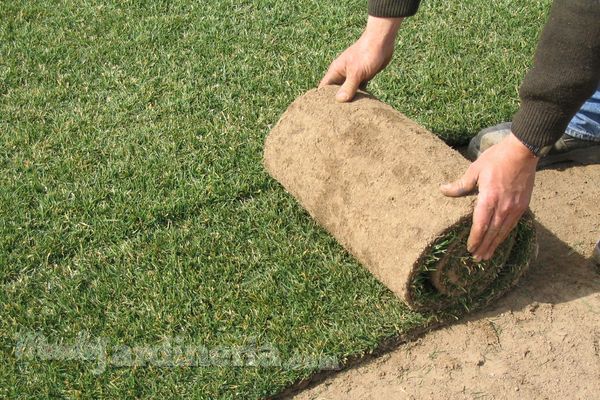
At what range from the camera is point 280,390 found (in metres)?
3.01

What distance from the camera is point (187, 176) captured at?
3.94 m

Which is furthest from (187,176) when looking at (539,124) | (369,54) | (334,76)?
(539,124)

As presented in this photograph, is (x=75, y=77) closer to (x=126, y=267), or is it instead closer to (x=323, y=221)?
(x=126, y=267)

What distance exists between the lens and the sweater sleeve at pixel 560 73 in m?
2.59

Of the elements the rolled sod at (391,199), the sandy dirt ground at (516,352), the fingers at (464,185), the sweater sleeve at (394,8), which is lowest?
the sandy dirt ground at (516,352)

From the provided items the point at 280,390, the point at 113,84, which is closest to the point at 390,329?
the point at 280,390

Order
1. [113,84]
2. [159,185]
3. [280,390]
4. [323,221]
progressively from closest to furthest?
[280,390]
[323,221]
[159,185]
[113,84]

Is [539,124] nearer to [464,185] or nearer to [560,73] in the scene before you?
[560,73]

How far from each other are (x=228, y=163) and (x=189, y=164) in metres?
0.19

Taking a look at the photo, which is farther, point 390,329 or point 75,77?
point 75,77

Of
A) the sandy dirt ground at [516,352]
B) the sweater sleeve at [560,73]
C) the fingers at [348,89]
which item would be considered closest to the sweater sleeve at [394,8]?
the fingers at [348,89]

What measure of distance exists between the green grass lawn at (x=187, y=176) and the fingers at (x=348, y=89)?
575 mm

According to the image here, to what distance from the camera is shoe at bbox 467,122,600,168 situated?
4.00 metres

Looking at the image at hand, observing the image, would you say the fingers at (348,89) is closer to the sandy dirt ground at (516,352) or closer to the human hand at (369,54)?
the human hand at (369,54)
